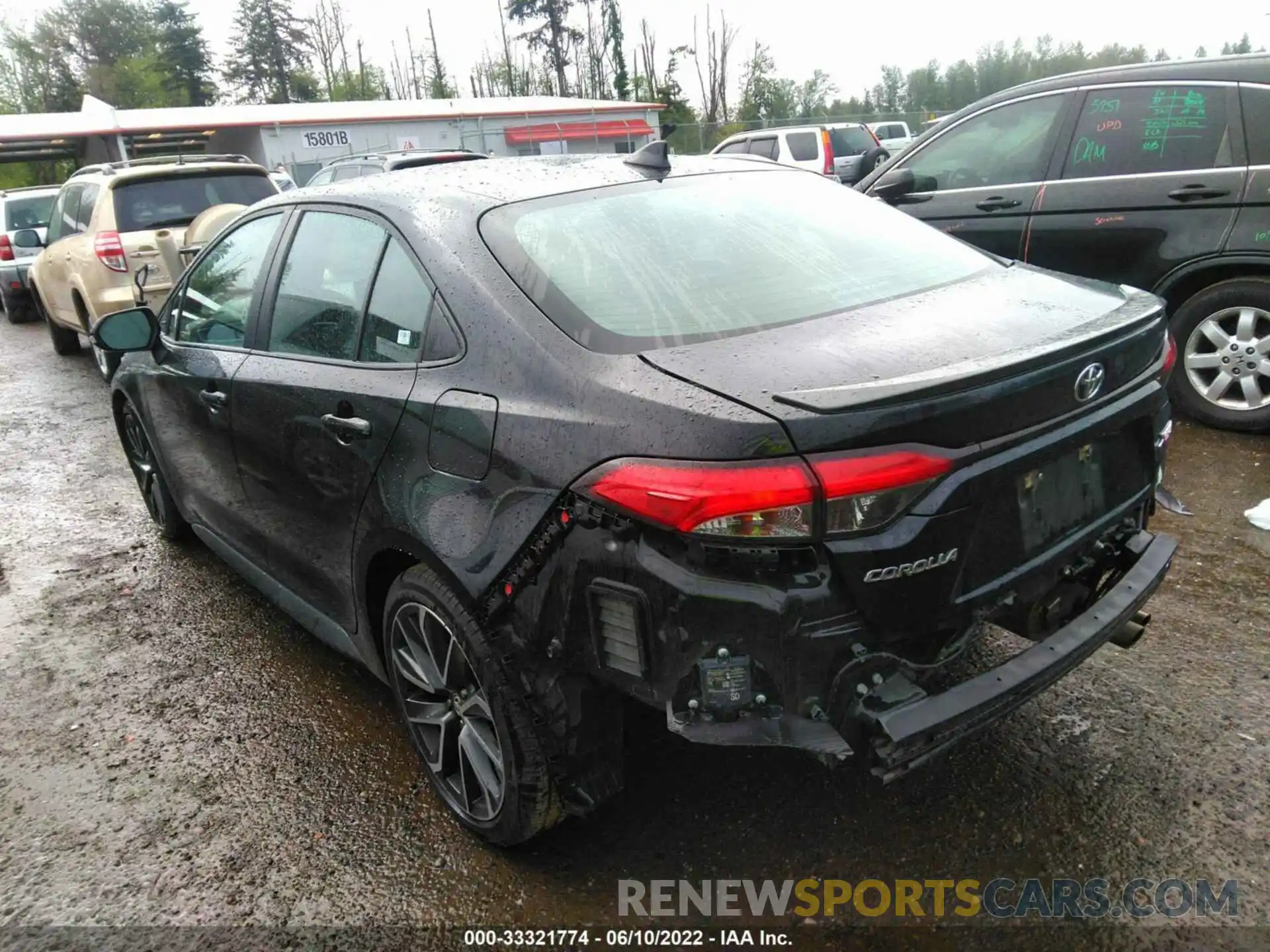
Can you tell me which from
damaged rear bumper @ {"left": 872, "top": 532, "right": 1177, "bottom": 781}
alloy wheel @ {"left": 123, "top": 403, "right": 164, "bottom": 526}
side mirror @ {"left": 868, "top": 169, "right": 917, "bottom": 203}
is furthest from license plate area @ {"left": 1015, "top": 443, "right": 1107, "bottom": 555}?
alloy wheel @ {"left": 123, "top": 403, "right": 164, "bottom": 526}

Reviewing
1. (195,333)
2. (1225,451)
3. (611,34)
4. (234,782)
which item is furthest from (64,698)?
(611,34)

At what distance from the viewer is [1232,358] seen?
4.69 metres

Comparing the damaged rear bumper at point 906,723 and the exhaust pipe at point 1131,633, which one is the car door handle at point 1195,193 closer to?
the exhaust pipe at point 1131,633

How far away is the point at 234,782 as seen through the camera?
283cm

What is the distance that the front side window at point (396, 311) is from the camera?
7.88ft

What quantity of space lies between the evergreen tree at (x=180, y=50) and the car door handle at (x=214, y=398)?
197 ft

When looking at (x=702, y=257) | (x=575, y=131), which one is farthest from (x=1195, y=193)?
(x=575, y=131)

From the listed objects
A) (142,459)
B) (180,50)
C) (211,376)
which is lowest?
(142,459)

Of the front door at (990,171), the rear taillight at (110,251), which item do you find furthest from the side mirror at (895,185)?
the rear taillight at (110,251)

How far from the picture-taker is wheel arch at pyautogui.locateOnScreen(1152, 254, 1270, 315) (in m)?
4.57

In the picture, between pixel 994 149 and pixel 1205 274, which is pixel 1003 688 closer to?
pixel 1205 274

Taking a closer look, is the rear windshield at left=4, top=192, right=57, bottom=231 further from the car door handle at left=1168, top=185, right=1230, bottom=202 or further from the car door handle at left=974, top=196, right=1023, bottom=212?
the car door handle at left=1168, top=185, right=1230, bottom=202

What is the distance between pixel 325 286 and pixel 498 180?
2.13ft

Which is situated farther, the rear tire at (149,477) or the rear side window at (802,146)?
the rear side window at (802,146)
